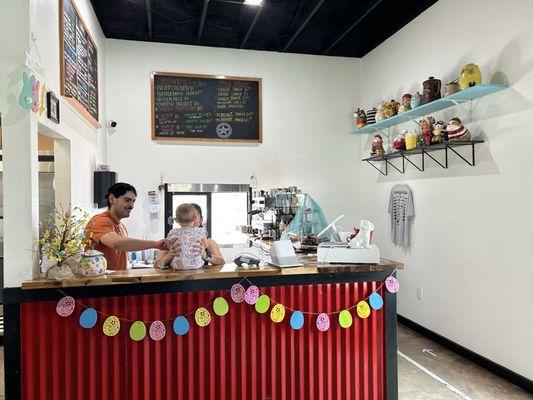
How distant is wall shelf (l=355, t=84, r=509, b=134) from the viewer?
11.1 feet

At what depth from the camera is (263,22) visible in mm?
4586

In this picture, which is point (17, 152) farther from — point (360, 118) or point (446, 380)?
point (360, 118)

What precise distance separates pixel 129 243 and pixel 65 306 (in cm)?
49

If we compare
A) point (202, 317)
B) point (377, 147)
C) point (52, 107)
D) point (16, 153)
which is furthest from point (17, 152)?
point (377, 147)

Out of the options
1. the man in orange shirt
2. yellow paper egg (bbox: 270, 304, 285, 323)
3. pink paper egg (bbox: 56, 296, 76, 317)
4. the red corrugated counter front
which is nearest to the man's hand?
the man in orange shirt

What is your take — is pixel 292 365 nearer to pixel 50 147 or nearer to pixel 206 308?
pixel 206 308

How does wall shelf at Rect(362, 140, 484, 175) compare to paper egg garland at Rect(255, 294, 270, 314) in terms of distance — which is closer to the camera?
paper egg garland at Rect(255, 294, 270, 314)

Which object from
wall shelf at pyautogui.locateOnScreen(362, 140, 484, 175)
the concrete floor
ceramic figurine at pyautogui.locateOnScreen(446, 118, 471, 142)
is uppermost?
ceramic figurine at pyautogui.locateOnScreen(446, 118, 471, 142)

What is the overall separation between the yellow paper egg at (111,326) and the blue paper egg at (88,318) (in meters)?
0.06

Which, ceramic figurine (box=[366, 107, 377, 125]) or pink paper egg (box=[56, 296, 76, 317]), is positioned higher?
ceramic figurine (box=[366, 107, 377, 125])

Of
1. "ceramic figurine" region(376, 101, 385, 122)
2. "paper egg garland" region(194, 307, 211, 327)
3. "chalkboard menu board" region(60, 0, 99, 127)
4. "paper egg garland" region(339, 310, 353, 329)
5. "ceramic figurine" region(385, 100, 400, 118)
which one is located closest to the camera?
"paper egg garland" region(194, 307, 211, 327)

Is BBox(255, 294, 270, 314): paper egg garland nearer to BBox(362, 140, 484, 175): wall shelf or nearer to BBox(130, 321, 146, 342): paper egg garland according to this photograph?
BBox(130, 321, 146, 342): paper egg garland

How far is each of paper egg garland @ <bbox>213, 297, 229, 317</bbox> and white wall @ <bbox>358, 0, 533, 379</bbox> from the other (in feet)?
7.52

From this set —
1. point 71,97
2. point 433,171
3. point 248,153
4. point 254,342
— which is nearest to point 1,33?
point 71,97
